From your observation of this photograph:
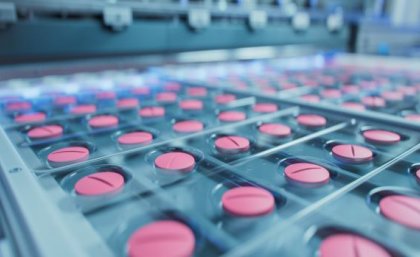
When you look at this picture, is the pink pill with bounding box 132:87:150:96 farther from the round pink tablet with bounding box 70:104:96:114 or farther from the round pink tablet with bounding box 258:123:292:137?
the round pink tablet with bounding box 258:123:292:137

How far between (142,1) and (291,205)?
4.46 feet

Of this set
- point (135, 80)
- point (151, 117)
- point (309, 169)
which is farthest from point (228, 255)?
point (135, 80)

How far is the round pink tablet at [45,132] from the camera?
82 cm

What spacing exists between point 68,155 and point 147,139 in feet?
0.62

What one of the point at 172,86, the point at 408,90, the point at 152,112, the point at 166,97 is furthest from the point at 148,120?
the point at 408,90

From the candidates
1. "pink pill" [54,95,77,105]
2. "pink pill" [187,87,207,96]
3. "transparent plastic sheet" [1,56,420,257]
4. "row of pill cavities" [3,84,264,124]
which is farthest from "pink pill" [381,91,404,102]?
"pink pill" [54,95,77,105]

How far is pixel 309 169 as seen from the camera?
0.64 meters

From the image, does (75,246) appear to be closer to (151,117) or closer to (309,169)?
(309,169)

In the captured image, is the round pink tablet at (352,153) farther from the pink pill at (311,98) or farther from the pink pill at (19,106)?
the pink pill at (19,106)

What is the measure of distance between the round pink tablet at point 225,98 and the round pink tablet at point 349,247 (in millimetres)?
817

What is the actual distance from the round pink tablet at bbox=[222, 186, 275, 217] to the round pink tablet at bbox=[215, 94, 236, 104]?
69 centimetres

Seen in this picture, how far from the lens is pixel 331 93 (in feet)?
4.58

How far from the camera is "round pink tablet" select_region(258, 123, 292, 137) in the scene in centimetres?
86

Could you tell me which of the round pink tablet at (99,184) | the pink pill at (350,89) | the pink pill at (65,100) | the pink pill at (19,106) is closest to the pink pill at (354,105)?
the pink pill at (350,89)
